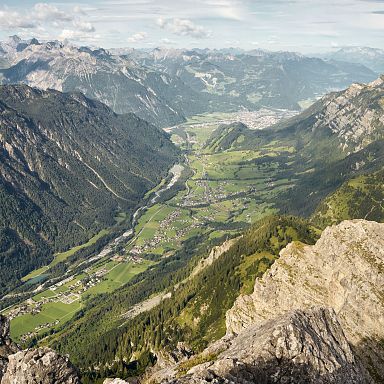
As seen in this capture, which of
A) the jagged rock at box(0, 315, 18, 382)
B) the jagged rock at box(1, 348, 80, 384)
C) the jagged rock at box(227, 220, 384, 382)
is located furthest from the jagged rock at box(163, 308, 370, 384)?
A: the jagged rock at box(0, 315, 18, 382)

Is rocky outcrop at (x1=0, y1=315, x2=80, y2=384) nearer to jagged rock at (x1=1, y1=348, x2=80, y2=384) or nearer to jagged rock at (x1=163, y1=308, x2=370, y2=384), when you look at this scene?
jagged rock at (x1=1, y1=348, x2=80, y2=384)

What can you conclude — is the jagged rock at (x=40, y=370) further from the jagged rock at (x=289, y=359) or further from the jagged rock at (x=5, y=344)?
the jagged rock at (x=289, y=359)

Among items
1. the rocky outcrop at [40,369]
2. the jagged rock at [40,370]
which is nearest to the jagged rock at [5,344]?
the rocky outcrop at [40,369]

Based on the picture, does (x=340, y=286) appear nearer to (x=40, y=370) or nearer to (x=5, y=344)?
(x=40, y=370)

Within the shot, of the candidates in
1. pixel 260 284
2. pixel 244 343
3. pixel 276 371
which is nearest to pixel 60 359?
pixel 244 343

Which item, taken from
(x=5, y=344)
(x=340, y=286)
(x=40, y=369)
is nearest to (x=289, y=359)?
(x=40, y=369)

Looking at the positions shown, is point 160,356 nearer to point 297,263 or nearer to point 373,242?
point 297,263
